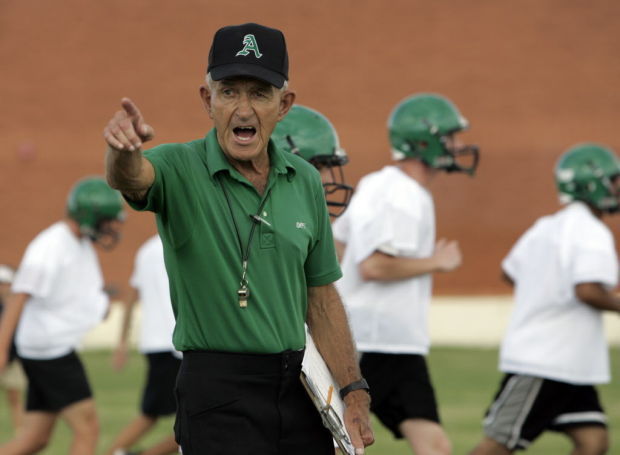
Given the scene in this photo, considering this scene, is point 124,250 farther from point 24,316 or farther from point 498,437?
point 498,437

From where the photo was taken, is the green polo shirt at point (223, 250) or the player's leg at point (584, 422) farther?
the player's leg at point (584, 422)

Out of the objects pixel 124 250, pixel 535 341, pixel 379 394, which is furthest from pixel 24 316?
pixel 124 250

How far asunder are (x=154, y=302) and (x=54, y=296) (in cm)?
158

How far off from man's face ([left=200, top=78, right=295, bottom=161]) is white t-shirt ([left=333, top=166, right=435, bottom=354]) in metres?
3.01

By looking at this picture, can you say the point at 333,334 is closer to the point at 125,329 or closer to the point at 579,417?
the point at 579,417

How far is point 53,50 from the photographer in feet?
71.6

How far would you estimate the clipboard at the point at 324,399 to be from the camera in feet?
14.1

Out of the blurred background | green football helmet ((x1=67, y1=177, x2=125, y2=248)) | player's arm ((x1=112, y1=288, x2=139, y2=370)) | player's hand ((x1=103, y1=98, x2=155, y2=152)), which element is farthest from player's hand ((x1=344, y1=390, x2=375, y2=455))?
the blurred background

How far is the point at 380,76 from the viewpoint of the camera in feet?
70.9

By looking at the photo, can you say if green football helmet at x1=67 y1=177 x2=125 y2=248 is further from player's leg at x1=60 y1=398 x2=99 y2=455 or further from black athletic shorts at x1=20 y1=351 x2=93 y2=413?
player's leg at x1=60 y1=398 x2=99 y2=455

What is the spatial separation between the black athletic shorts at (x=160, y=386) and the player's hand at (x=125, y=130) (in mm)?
6162

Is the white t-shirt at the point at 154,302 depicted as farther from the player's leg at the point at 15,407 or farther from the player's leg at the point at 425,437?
the player's leg at the point at 425,437

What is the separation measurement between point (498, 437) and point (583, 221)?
4.66 feet

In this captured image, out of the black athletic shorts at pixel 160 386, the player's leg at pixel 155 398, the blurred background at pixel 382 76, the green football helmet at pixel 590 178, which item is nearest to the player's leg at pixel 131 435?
the player's leg at pixel 155 398
